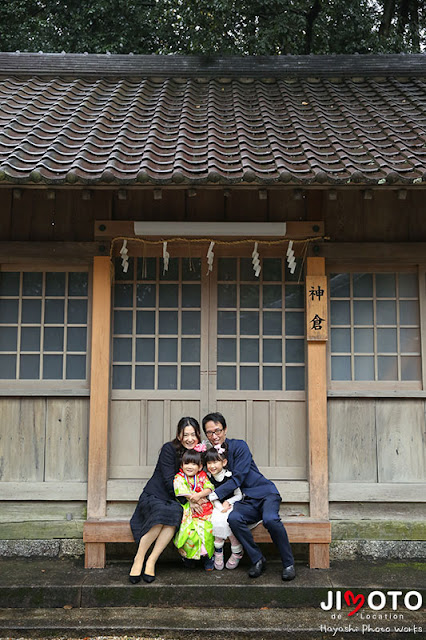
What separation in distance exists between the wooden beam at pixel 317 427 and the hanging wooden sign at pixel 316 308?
0.08 metres

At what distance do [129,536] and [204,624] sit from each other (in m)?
1.11

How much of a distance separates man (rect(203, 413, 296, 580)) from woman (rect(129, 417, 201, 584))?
0.74ft

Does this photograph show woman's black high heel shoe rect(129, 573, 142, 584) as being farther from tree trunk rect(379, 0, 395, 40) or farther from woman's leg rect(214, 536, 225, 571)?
tree trunk rect(379, 0, 395, 40)

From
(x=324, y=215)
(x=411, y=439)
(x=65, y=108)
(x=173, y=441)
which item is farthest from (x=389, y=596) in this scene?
(x=65, y=108)

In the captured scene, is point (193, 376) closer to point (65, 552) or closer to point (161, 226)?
point (161, 226)

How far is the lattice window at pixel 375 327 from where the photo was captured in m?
5.62

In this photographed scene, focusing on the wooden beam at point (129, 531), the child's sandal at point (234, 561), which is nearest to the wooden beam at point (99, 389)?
the wooden beam at point (129, 531)

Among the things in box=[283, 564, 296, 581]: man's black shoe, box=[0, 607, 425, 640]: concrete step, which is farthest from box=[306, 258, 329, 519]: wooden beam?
box=[0, 607, 425, 640]: concrete step

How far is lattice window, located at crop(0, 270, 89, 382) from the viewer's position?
5609 mm

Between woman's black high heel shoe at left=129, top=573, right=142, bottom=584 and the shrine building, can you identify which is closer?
woman's black high heel shoe at left=129, top=573, right=142, bottom=584

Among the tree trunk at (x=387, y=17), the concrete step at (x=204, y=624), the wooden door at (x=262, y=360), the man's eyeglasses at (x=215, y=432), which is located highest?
the tree trunk at (x=387, y=17)

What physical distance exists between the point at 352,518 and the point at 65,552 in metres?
2.83

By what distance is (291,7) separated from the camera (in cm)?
1352

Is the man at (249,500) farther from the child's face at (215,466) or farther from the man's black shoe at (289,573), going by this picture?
the child's face at (215,466)
